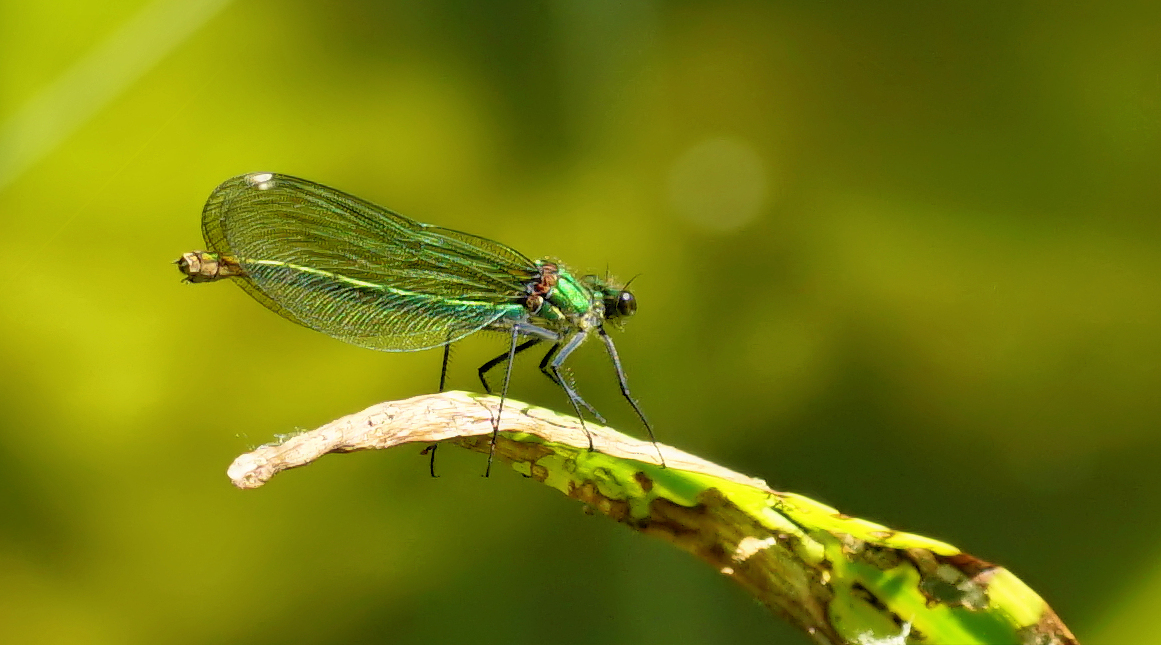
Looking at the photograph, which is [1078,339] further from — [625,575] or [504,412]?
[504,412]

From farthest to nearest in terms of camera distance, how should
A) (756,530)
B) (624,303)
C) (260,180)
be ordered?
(624,303)
(260,180)
(756,530)

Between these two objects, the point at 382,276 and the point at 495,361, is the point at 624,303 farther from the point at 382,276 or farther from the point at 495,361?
the point at 382,276

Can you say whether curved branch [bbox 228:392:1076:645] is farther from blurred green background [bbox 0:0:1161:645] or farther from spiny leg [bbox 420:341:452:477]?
blurred green background [bbox 0:0:1161:645]

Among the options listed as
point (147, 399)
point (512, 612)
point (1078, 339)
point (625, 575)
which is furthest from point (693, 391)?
point (147, 399)

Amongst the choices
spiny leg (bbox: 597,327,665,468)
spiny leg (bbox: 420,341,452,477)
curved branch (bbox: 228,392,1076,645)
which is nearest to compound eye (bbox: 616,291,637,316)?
spiny leg (bbox: 597,327,665,468)

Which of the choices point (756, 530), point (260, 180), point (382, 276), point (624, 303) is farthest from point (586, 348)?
point (756, 530)

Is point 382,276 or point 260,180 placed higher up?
point 260,180
